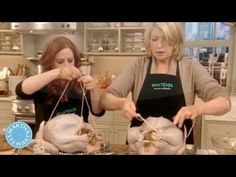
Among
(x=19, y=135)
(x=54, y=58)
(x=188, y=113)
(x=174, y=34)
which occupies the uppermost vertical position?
(x=174, y=34)

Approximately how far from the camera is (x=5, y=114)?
1507 mm

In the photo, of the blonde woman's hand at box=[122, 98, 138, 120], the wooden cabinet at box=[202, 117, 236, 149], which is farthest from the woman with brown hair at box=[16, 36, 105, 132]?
the wooden cabinet at box=[202, 117, 236, 149]

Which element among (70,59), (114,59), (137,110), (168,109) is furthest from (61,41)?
(168,109)

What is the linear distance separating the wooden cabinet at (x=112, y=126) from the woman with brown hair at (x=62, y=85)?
0.11ft

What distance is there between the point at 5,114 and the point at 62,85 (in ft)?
1.13

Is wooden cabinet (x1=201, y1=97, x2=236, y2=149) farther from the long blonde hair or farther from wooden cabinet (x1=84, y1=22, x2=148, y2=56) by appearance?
wooden cabinet (x1=84, y1=22, x2=148, y2=56)

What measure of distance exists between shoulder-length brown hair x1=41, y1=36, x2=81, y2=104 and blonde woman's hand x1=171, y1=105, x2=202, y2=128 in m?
0.47

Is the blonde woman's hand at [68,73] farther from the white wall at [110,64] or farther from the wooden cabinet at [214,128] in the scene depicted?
the wooden cabinet at [214,128]

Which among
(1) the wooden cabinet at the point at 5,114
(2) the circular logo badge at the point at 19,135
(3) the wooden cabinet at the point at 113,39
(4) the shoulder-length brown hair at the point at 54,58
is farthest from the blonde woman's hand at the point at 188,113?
(1) the wooden cabinet at the point at 5,114

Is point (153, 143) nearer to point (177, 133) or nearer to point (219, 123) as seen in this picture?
point (177, 133)

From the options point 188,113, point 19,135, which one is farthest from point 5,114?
point 188,113

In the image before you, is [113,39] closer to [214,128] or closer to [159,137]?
[159,137]

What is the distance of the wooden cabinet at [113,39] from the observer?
1415 mm
